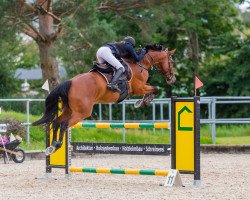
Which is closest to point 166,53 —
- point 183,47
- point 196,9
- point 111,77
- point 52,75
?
point 111,77

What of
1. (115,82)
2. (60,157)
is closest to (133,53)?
(115,82)

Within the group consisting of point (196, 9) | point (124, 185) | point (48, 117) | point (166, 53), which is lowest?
point (124, 185)

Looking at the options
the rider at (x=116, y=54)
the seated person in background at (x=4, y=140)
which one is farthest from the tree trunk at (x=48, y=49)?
the rider at (x=116, y=54)

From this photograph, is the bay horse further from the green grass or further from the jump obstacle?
the green grass

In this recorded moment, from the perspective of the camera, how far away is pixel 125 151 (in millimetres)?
13672

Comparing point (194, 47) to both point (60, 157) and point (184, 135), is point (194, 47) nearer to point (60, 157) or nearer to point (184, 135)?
point (60, 157)

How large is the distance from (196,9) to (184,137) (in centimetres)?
2038

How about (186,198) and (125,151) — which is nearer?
(186,198)

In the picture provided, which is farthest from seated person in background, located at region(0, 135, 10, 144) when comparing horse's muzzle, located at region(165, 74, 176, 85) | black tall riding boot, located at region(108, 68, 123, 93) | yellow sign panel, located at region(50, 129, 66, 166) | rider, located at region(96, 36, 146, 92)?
black tall riding boot, located at region(108, 68, 123, 93)

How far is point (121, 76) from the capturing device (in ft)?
43.5

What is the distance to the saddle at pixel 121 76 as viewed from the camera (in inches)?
520

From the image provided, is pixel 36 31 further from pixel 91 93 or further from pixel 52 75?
pixel 91 93

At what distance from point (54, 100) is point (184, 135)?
7.02ft

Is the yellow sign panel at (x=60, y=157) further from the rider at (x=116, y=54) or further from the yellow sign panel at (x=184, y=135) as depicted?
the yellow sign panel at (x=184, y=135)
